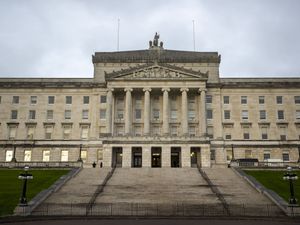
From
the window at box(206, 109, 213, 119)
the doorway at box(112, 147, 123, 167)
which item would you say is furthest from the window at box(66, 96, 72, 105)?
the window at box(206, 109, 213, 119)

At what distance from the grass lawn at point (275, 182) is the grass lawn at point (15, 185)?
27283 mm

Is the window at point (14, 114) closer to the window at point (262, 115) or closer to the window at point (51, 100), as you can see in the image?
the window at point (51, 100)

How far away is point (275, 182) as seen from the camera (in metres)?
47.7

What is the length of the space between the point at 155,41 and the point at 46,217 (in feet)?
214

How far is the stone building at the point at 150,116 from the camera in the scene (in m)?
73.5

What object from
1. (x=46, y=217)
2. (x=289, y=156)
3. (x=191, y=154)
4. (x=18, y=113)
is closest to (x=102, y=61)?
(x=18, y=113)

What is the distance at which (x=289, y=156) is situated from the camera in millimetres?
75062

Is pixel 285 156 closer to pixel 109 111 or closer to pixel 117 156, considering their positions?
pixel 117 156

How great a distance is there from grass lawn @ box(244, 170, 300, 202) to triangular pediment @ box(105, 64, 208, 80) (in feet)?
84.6

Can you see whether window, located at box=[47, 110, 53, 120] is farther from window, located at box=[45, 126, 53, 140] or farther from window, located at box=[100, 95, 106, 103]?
window, located at box=[100, 95, 106, 103]

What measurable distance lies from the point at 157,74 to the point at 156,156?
1689 cm

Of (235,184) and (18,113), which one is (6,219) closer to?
(235,184)

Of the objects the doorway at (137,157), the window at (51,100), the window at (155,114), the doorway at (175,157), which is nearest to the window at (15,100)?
the window at (51,100)

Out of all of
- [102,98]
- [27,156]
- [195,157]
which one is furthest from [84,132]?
[195,157]
